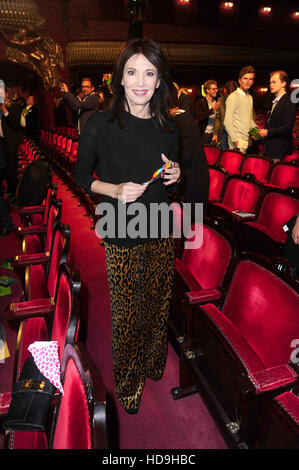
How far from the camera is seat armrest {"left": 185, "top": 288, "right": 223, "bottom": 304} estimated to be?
1448 mm

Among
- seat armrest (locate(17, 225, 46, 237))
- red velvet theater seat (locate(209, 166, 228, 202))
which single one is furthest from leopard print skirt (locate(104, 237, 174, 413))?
red velvet theater seat (locate(209, 166, 228, 202))

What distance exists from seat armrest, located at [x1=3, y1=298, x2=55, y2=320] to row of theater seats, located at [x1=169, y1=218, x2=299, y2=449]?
0.66 m

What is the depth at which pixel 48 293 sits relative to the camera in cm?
179

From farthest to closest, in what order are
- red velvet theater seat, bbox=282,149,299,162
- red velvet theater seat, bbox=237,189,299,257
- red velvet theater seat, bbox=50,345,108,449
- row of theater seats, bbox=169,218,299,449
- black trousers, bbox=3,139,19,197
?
1. black trousers, bbox=3,139,19,197
2. red velvet theater seat, bbox=282,149,299,162
3. red velvet theater seat, bbox=237,189,299,257
4. row of theater seats, bbox=169,218,299,449
5. red velvet theater seat, bbox=50,345,108,449

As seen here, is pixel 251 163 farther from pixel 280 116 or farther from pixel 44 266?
pixel 44 266

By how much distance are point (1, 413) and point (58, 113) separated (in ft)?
38.6

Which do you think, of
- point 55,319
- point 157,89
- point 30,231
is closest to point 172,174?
point 157,89

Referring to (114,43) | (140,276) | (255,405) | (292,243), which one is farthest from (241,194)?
(114,43)

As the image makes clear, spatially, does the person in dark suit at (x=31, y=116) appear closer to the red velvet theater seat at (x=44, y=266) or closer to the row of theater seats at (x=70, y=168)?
the row of theater seats at (x=70, y=168)

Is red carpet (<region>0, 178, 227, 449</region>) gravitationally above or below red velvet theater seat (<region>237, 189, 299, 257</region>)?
below

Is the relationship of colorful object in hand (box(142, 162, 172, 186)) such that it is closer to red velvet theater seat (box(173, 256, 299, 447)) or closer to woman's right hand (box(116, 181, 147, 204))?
woman's right hand (box(116, 181, 147, 204))

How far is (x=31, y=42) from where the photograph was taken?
10.7m

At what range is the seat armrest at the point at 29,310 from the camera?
4.84 feet
